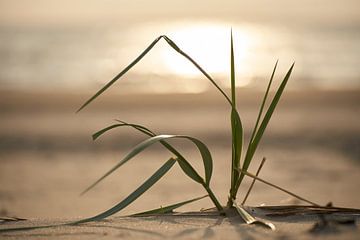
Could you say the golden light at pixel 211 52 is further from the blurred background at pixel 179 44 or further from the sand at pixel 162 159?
the sand at pixel 162 159

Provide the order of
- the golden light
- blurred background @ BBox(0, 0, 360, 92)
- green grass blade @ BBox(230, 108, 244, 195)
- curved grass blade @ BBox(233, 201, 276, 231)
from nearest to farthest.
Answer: curved grass blade @ BBox(233, 201, 276, 231)
green grass blade @ BBox(230, 108, 244, 195)
blurred background @ BBox(0, 0, 360, 92)
the golden light

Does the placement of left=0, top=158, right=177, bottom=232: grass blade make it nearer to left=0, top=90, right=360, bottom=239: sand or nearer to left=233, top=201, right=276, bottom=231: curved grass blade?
left=0, top=90, right=360, bottom=239: sand

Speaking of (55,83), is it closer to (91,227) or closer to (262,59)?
(262,59)

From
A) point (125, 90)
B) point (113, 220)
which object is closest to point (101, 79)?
point (125, 90)

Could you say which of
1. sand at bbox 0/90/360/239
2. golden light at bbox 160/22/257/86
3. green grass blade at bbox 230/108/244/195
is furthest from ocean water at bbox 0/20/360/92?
green grass blade at bbox 230/108/244/195

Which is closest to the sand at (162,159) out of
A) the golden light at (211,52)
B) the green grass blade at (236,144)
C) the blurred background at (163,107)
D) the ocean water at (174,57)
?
the blurred background at (163,107)

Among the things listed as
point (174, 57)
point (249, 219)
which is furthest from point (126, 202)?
point (174, 57)
